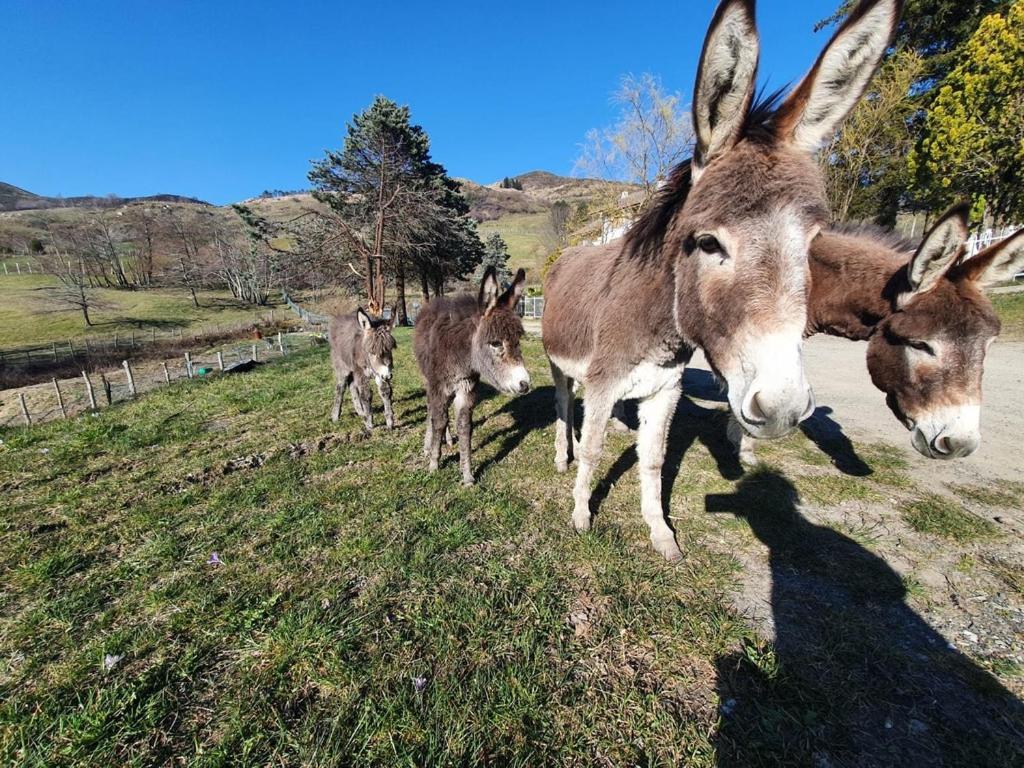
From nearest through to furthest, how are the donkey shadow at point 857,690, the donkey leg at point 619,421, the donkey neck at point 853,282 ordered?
the donkey shadow at point 857,690 < the donkey neck at point 853,282 < the donkey leg at point 619,421

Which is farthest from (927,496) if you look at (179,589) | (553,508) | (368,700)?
(179,589)

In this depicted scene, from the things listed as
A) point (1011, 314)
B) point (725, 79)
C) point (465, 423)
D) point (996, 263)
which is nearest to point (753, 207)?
point (725, 79)

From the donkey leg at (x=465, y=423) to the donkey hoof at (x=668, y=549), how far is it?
2348 millimetres

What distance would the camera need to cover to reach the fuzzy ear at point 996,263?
2.77 metres

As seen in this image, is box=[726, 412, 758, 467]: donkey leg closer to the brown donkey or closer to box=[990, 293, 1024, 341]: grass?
the brown donkey

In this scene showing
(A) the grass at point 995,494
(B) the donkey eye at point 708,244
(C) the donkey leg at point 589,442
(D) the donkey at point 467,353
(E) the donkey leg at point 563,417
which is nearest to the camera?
(B) the donkey eye at point 708,244

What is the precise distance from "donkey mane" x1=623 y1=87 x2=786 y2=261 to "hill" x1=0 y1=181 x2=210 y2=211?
143 m

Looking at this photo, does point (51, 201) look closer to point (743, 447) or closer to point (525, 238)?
point (525, 238)

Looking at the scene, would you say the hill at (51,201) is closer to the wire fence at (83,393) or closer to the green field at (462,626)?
the wire fence at (83,393)

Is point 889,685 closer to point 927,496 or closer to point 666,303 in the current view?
point 666,303

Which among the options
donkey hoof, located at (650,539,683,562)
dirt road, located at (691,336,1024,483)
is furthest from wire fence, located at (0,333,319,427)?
dirt road, located at (691,336,1024,483)

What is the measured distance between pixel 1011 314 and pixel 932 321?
63.4ft

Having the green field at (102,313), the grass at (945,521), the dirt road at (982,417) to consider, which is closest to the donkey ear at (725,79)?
the grass at (945,521)

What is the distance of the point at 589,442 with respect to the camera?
12.0ft
